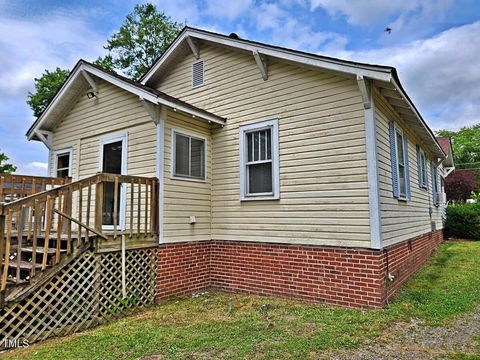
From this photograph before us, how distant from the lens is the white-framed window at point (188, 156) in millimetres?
6844

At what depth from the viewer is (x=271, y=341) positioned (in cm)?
419

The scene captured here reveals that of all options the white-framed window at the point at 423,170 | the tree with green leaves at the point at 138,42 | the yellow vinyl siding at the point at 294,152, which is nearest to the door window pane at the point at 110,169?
the yellow vinyl siding at the point at 294,152

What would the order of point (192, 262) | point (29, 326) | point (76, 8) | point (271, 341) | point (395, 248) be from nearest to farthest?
point (271, 341)
point (29, 326)
point (395, 248)
point (192, 262)
point (76, 8)

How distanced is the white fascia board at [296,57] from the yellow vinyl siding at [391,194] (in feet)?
2.45

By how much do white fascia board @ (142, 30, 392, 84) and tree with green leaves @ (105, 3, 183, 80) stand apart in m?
13.7

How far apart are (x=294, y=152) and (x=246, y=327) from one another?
341 centimetres

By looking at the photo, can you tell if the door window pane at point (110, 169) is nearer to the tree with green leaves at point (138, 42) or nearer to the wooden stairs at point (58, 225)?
the wooden stairs at point (58, 225)

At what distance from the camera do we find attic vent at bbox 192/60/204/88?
847 cm

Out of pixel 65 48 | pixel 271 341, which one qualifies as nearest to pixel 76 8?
pixel 65 48

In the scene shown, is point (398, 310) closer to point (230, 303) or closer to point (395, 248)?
point (395, 248)

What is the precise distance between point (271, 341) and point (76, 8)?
1284 centimetres

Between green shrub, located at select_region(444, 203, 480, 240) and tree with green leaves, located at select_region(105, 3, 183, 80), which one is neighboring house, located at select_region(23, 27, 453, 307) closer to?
green shrub, located at select_region(444, 203, 480, 240)

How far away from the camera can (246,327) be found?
15.6ft

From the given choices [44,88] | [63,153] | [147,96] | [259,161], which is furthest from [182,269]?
[44,88]
